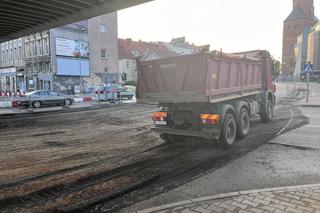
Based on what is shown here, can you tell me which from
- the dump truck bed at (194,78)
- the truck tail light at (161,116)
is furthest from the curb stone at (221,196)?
the truck tail light at (161,116)

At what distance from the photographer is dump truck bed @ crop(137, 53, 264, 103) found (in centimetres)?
750

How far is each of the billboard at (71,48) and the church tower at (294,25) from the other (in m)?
66.0

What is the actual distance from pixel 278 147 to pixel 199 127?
7.68ft

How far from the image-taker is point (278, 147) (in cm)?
815

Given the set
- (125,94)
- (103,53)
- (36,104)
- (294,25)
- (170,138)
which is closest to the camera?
(170,138)

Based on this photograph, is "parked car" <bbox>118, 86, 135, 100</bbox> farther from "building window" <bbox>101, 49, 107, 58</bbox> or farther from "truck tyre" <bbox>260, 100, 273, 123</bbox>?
"truck tyre" <bbox>260, 100, 273, 123</bbox>

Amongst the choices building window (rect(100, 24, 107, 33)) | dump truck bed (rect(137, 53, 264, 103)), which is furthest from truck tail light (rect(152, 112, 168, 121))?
building window (rect(100, 24, 107, 33))

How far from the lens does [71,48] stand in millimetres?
39594

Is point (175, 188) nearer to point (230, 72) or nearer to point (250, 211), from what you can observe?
point (250, 211)

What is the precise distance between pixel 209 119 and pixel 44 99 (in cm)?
1909

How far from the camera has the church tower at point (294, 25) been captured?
290 feet

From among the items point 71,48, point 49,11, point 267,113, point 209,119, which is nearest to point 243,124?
point 209,119

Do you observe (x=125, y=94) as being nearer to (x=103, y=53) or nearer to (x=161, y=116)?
(x=103, y=53)

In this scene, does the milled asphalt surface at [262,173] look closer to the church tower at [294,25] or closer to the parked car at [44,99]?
the parked car at [44,99]
